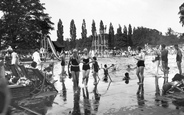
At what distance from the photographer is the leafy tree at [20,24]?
37875mm

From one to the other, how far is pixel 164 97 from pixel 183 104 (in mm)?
1159

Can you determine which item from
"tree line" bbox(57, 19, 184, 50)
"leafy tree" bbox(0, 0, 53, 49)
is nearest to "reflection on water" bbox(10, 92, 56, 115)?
"leafy tree" bbox(0, 0, 53, 49)

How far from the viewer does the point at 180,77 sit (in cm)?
764

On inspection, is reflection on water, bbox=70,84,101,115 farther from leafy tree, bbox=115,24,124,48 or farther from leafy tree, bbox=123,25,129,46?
leafy tree, bbox=123,25,129,46

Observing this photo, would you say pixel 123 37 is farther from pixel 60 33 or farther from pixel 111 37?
pixel 60 33

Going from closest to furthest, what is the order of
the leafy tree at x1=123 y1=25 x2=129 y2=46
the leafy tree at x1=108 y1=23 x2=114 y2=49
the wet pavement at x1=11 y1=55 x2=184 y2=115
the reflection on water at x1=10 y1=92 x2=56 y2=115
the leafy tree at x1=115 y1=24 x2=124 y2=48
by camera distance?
1. the wet pavement at x1=11 y1=55 x2=184 y2=115
2. the reflection on water at x1=10 y1=92 x2=56 y2=115
3. the leafy tree at x1=108 y1=23 x2=114 y2=49
4. the leafy tree at x1=115 y1=24 x2=124 y2=48
5. the leafy tree at x1=123 y1=25 x2=129 y2=46

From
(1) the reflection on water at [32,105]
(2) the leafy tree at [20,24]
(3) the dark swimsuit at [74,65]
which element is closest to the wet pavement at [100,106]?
(1) the reflection on water at [32,105]

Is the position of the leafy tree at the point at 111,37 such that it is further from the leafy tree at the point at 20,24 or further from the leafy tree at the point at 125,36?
the leafy tree at the point at 20,24

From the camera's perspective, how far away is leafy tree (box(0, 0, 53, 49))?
124ft

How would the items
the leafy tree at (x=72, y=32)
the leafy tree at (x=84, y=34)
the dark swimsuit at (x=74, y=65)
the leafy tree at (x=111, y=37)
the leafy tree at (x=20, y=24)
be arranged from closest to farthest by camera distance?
the dark swimsuit at (x=74, y=65)
the leafy tree at (x=20, y=24)
the leafy tree at (x=72, y=32)
the leafy tree at (x=84, y=34)
the leafy tree at (x=111, y=37)

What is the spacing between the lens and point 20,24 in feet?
125

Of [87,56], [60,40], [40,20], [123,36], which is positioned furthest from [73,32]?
[87,56]

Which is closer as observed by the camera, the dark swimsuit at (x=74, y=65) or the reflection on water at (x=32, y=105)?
the reflection on water at (x=32, y=105)

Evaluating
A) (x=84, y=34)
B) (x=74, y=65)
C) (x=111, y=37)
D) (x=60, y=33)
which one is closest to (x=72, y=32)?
(x=84, y=34)
